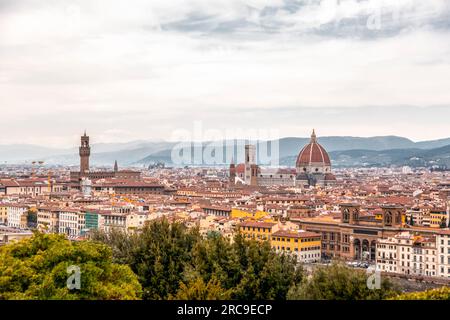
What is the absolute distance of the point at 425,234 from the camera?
29.8 metres

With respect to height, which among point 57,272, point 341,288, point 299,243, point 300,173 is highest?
point 300,173

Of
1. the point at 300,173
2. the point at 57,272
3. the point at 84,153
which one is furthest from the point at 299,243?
the point at 300,173

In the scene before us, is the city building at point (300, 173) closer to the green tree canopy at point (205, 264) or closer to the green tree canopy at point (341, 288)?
the green tree canopy at point (205, 264)

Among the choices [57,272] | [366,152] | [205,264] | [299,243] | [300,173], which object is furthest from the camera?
[366,152]

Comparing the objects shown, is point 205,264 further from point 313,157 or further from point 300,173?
point 313,157

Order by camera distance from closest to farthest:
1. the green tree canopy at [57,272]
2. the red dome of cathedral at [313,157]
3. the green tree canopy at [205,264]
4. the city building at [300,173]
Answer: the green tree canopy at [57,272], the green tree canopy at [205,264], the city building at [300,173], the red dome of cathedral at [313,157]

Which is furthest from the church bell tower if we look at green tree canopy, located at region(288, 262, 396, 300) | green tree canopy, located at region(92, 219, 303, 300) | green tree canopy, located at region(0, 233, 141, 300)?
green tree canopy, located at region(288, 262, 396, 300)

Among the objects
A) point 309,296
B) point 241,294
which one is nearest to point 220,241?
point 241,294

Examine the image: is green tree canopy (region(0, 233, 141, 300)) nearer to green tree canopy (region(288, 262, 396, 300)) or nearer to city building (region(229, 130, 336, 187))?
green tree canopy (region(288, 262, 396, 300))

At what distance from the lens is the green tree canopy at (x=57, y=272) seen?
10.5m

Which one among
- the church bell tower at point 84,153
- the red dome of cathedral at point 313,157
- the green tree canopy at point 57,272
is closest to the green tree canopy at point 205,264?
the green tree canopy at point 57,272

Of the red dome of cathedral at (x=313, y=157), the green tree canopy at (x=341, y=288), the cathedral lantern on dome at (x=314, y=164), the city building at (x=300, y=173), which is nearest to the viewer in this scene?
the green tree canopy at (x=341, y=288)

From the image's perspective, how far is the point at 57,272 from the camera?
1076 centimetres
